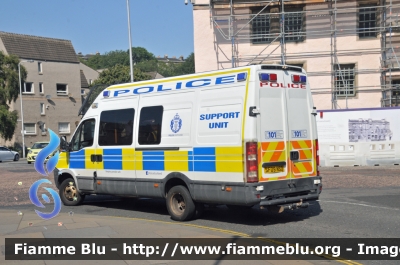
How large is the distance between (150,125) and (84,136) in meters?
2.34

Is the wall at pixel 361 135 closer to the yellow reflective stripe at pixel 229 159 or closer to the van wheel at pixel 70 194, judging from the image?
the van wheel at pixel 70 194

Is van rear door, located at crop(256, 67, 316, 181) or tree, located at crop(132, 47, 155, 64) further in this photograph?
tree, located at crop(132, 47, 155, 64)

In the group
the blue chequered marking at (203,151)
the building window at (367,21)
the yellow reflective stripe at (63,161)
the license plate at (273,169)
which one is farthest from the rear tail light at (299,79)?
the building window at (367,21)

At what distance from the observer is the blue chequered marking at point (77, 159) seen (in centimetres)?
1218

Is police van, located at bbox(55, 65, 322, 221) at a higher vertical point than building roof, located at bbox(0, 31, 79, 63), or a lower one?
lower

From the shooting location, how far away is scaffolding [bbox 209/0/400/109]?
85.8 ft

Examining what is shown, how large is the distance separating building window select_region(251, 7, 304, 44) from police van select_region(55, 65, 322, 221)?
56.9 feet

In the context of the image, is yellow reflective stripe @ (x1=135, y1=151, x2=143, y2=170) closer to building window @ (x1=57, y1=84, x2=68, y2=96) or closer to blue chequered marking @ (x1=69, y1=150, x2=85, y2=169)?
blue chequered marking @ (x1=69, y1=150, x2=85, y2=169)

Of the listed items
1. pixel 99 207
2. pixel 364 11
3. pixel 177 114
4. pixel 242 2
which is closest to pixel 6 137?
pixel 242 2

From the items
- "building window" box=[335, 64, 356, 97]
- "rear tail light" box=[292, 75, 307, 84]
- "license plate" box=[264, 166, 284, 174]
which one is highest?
"building window" box=[335, 64, 356, 97]

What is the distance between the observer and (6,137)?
46.8 metres

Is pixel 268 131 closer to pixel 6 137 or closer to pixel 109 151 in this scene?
pixel 109 151

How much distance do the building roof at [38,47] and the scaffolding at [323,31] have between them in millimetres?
31905

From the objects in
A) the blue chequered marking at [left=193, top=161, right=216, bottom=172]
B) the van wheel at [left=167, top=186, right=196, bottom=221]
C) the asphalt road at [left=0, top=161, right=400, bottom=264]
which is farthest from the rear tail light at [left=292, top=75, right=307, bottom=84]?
the van wheel at [left=167, top=186, right=196, bottom=221]
